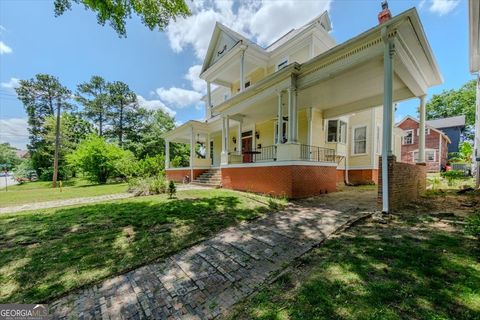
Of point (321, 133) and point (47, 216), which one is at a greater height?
point (321, 133)

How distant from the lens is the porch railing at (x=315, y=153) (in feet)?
30.8

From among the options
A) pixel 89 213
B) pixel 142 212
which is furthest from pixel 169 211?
pixel 89 213

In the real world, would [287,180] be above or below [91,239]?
above

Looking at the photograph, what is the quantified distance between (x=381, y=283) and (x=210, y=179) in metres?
10.7

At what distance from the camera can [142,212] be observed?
570 centimetres

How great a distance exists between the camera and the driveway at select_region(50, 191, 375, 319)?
88.4 inches

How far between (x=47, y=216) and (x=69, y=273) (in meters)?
3.92

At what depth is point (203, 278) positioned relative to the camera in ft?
9.17

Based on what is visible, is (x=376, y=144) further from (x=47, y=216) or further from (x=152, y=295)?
(x=47, y=216)

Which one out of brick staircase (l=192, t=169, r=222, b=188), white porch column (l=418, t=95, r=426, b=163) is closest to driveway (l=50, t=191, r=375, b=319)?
white porch column (l=418, t=95, r=426, b=163)

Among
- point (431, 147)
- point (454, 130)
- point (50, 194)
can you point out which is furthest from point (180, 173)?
point (454, 130)

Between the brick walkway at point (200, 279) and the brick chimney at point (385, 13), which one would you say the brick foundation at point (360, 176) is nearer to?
the brick chimney at point (385, 13)

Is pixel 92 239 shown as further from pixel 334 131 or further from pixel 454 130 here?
pixel 454 130

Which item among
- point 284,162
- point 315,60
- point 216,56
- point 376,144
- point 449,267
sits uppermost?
point 216,56
